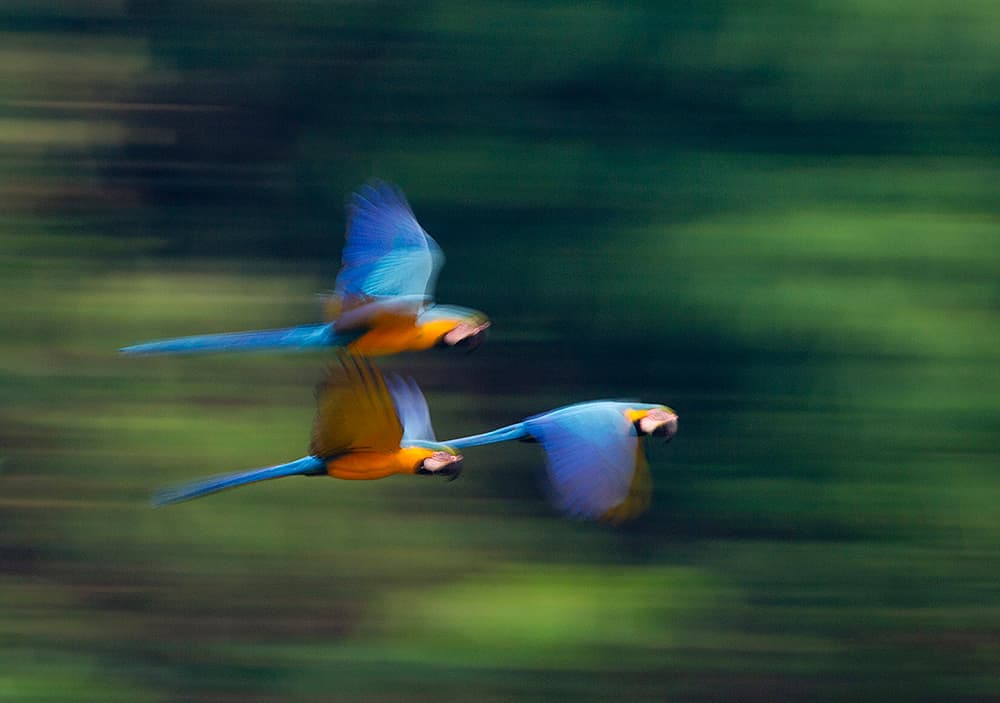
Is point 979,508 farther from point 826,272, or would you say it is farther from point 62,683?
point 62,683

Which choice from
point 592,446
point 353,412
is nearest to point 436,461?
point 353,412

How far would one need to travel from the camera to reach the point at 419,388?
2156mm

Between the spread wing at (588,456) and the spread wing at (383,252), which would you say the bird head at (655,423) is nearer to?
the spread wing at (588,456)

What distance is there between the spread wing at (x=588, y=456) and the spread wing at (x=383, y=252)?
9.7 inches

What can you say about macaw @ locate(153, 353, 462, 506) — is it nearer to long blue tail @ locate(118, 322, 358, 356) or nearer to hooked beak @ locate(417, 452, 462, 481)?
hooked beak @ locate(417, 452, 462, 481)

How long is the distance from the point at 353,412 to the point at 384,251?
1.45 feet

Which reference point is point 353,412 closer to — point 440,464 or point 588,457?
point 440,464

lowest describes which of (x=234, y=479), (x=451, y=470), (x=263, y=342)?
(x=234, y=479)

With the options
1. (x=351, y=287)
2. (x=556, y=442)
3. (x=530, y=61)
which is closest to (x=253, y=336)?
(x=351, y=287)

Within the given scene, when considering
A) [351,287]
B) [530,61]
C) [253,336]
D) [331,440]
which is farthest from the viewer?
[530,61]

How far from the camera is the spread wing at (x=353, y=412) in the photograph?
A: 1.54 m

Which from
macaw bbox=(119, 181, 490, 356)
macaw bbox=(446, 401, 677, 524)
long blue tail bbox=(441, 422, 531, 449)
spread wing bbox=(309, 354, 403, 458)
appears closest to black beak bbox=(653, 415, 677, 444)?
macaw bbox=(446, 401, 677, 524)

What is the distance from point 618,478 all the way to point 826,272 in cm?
50

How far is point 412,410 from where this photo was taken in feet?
6.53
